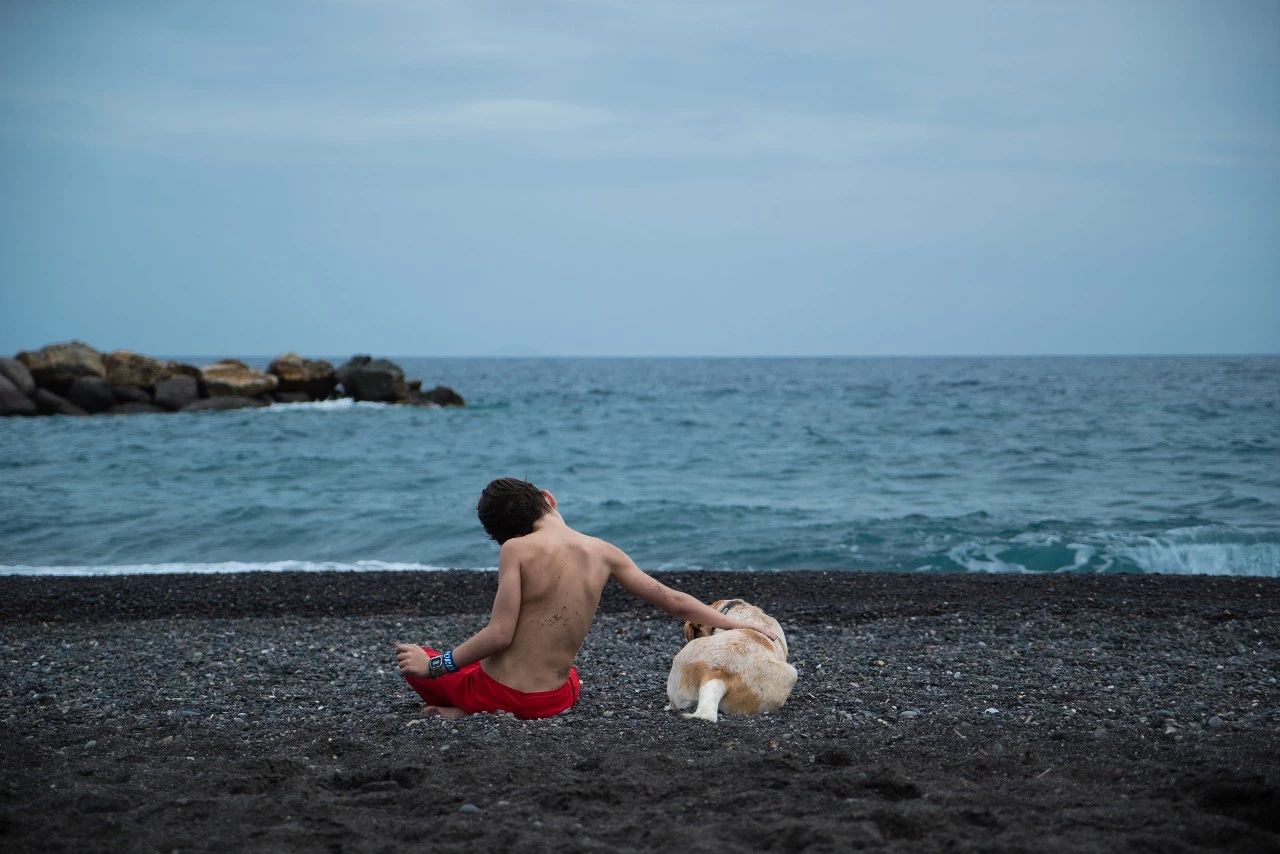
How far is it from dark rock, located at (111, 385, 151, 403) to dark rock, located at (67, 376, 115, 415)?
0.41 meters

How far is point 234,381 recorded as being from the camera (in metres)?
39.4

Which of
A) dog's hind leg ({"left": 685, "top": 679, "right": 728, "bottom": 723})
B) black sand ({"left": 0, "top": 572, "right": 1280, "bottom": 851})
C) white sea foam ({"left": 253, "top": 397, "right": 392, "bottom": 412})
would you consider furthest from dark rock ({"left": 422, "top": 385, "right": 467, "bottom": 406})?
dog's hind leg ({"left": 685, "top": 679, "right": 728, "bottom": 723})

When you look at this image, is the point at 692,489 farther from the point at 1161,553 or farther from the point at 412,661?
the point at 412,661

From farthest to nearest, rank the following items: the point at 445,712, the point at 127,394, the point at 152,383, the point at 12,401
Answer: the point at 152,383
the point at 127,394
the point at 12,401
the point at 445,712

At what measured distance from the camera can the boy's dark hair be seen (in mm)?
5000

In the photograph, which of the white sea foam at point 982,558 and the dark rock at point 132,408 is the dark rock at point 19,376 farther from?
the white sea foam at point 982,558

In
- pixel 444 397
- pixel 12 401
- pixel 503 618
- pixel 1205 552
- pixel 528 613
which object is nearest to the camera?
pixel 503 618

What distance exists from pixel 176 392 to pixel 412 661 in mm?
36343

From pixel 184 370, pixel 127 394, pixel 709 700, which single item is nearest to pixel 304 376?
pixel 184 370

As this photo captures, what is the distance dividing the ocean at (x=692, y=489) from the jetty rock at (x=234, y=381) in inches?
150

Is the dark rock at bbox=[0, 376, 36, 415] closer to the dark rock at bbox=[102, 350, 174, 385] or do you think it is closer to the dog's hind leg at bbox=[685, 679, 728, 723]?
the dark rock at bbox=[102, 350, 174, 385]

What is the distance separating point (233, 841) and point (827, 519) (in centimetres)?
1271

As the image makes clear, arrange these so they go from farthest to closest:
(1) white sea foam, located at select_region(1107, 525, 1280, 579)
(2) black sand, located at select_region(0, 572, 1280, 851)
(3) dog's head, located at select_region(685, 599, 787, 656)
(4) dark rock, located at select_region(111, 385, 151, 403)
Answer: (4) dark rock, located at select_region(111, 385, 151, 403)
(1) white sea foam, located at select_region(1107, 525, 1280, 579)
(3) dog's head, located at select_region(685, 599, 787, 656)
(2) black sand, located at select_region(0, 572, 1280, 851)

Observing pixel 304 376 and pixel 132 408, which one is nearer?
pixel 132 408
